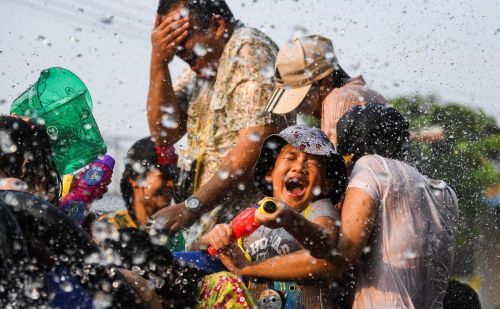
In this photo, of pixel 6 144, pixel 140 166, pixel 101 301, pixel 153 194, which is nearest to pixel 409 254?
pixel 101 301

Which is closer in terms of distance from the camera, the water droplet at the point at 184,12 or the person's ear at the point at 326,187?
the person's ear at the point at 326,187

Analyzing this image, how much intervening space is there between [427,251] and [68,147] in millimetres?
2019

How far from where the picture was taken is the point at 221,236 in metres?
3.76

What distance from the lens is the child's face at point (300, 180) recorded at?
4.04m

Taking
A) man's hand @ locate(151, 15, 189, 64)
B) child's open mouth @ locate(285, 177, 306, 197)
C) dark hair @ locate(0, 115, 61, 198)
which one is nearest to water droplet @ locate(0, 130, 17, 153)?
dark hair @ locate(0, 115, 61, 198)

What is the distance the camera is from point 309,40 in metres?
4.98

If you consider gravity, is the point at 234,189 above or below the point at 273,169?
below

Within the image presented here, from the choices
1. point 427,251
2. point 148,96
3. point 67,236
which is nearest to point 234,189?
point 148,96

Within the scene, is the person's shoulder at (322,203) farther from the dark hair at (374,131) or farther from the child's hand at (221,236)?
the child's hand at (221,236)

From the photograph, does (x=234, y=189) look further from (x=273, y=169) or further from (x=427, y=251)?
(x=427, y=251)

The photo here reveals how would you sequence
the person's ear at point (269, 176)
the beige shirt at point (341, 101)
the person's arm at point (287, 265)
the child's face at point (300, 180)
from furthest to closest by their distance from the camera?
the beige shirt at point (341, 101) < the person's ear at point (269, 176) < the child's face at point (300, 180) < the person's arm at point (287, 265)

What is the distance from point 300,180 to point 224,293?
73 centimetres

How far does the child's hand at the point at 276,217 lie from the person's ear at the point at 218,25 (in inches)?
77.8

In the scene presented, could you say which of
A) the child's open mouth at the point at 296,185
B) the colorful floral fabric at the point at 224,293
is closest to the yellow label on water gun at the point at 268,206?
the colorful floral fabric at the point at 224,293
